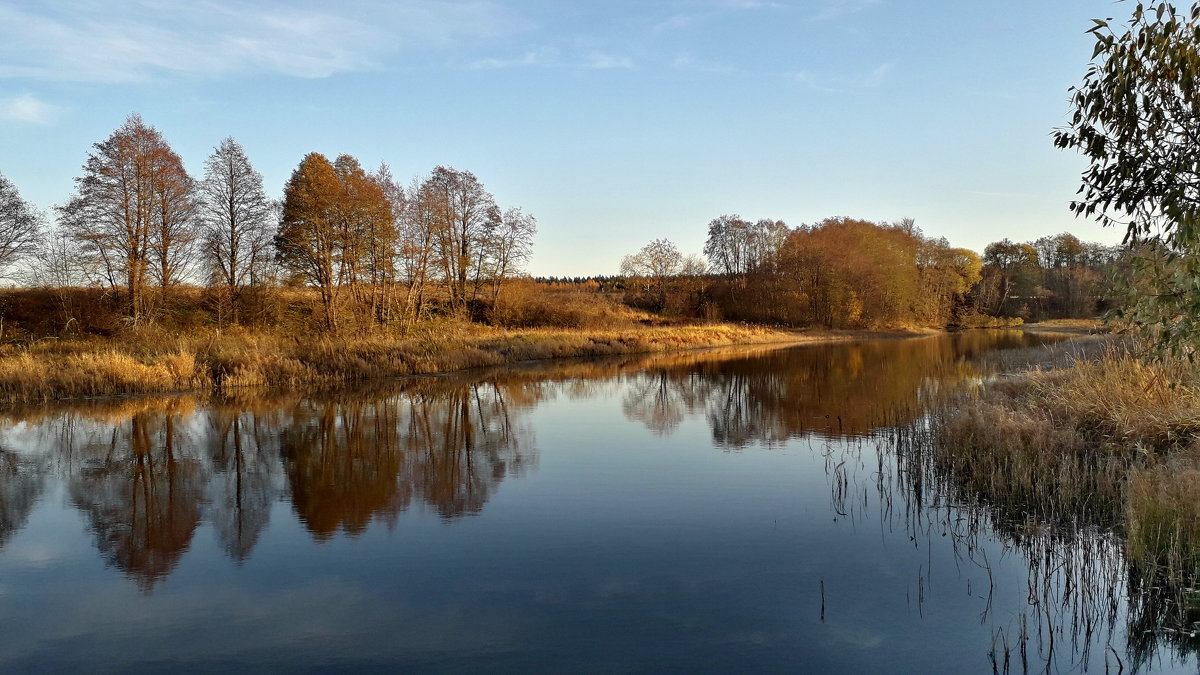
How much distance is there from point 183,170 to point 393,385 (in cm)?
1435

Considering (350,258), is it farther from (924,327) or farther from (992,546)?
(924,327)

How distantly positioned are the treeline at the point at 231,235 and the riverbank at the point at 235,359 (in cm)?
249

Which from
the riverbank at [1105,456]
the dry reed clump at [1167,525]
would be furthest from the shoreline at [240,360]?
the dry reed clump at [1167,525]

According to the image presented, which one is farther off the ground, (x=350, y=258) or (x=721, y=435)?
(x=350, y=258)

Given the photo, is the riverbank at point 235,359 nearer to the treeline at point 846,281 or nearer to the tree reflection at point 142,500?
the tree reflection at point 142,500

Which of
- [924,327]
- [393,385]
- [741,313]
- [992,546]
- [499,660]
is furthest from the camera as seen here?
[924,327]

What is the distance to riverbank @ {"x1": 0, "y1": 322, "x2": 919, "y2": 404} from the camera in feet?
52.3

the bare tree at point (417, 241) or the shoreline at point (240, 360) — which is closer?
the shoreline at point (240, 360)

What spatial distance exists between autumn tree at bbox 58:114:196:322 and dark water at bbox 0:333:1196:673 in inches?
583

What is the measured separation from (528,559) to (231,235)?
26907 mm

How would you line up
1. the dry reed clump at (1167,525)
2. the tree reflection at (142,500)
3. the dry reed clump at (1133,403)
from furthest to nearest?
the dry reed clump at (1133,403), the tree reflection at (142,500), the dry reed clump at (1167,525)

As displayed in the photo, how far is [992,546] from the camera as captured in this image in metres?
6.18

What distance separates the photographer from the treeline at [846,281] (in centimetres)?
4969

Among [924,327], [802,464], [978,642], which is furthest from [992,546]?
[924,327]
